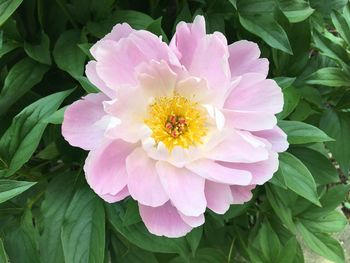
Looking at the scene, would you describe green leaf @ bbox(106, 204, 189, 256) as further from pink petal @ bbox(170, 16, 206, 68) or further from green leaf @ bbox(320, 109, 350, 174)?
green leaf @ bbox(320, 109, 350, 174)

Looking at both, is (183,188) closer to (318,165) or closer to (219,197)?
(219,197)

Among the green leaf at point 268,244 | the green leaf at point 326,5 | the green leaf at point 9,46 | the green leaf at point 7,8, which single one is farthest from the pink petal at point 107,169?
the green leaf at point 326,5

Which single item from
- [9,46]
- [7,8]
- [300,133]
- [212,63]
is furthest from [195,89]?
[9,46]

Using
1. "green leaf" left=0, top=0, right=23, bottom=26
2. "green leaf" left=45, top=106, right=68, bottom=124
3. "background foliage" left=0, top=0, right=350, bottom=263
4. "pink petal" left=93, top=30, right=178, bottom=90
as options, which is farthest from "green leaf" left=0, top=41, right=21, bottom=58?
"pink petal" left=93, top=30, right=178, bottom=90

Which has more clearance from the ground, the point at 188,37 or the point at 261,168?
the point at 188,37

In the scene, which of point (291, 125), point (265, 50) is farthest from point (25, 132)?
point (265, 50)

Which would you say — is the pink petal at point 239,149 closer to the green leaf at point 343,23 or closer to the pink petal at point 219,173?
the pink petal at point 219,173
